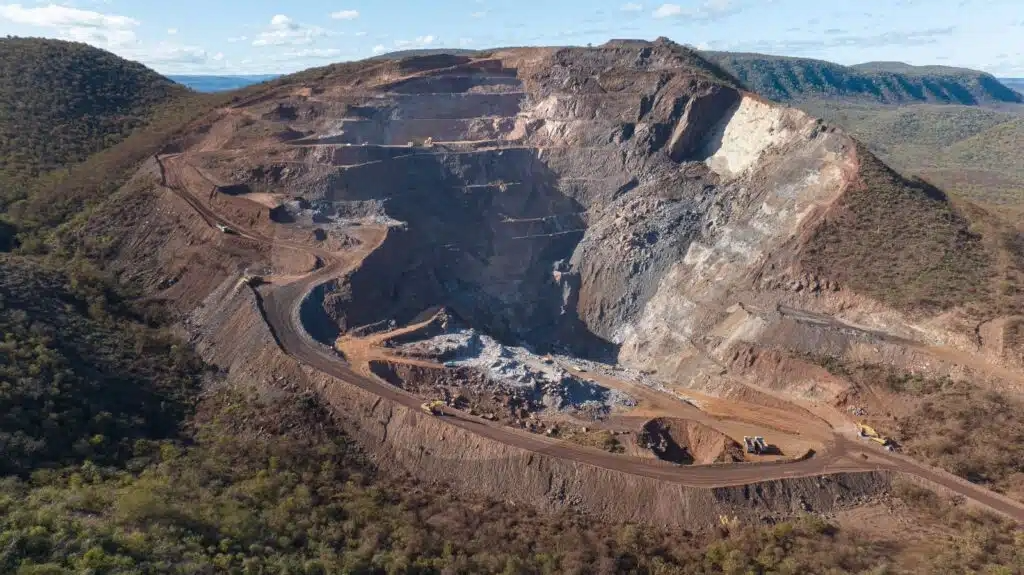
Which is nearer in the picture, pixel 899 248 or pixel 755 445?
pixel 755 445

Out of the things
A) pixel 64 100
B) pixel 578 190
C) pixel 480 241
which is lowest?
pixel 480 241

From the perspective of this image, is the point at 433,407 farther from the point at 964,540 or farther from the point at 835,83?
the point at 835,83

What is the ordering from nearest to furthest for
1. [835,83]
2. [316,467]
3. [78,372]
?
1. [316,467]
2. [78,372]
3. [835,83]

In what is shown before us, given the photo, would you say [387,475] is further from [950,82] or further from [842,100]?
[950,82]

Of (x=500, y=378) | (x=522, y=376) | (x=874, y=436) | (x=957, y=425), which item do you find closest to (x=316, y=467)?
(x=500, y=378)

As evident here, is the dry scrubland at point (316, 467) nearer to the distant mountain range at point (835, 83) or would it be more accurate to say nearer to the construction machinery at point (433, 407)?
the construction machinery at point (433, 407)

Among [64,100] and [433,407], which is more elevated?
[64,100]
